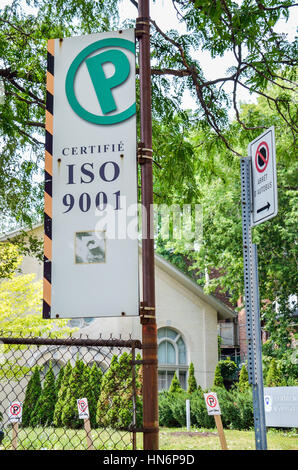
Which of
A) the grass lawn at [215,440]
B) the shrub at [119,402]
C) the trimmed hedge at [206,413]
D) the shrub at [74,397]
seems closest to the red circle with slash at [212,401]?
the shrub at [119,402]

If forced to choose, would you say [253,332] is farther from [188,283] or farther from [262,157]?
[188,283]

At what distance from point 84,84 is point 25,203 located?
6.64 meters

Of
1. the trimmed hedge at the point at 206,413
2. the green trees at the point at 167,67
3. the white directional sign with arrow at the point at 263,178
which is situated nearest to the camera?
the white directional sign with arrow at the point at 263,178

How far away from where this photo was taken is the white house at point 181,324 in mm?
22672

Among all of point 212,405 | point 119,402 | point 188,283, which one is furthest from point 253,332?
point 188,283

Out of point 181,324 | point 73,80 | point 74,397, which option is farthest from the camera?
point 181,324

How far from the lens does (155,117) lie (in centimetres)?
757

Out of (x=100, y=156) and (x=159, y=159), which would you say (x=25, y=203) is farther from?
(x=100, y=156)

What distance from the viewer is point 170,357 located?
2283cm

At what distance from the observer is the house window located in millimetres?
22484

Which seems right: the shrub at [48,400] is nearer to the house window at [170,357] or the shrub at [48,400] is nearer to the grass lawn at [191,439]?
the grass lawn at [191,439]

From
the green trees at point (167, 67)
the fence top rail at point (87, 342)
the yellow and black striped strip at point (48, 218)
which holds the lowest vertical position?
the fence top rail at point (87, 342)

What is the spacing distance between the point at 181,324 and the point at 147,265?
20.3 m

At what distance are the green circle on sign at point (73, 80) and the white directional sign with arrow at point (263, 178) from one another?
30.5 inches
